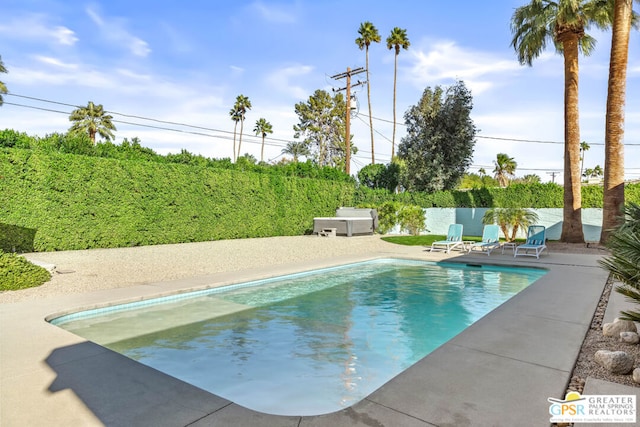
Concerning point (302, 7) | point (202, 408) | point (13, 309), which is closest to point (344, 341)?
point (202, 408)

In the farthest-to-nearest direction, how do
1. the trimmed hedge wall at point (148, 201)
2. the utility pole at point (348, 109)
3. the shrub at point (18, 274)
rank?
the utility pole at point (348, 109)
the trimmed hedge wall at point (148, 201)
the shrub at point (18, 274)

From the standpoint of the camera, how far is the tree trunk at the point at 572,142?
14680 mm

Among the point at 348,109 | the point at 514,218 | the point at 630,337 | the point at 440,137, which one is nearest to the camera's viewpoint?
the point at 630,337

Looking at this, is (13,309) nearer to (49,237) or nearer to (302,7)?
(49,237)

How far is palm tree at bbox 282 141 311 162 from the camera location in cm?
4429

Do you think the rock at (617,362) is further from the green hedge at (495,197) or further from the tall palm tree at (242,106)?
the tall palm tree at (242,106)

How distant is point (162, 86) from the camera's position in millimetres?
23297

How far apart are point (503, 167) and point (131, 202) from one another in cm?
4791

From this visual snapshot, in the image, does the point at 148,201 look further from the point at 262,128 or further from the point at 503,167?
the point at 503,167

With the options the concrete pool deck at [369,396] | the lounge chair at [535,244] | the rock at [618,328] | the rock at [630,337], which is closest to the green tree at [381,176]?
the lounge chair at [535,244]

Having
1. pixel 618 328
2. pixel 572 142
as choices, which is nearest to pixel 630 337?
pixel 618 328

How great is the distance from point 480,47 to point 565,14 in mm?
4336

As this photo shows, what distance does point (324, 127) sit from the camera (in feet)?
140

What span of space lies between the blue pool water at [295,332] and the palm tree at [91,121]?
36.7 m
